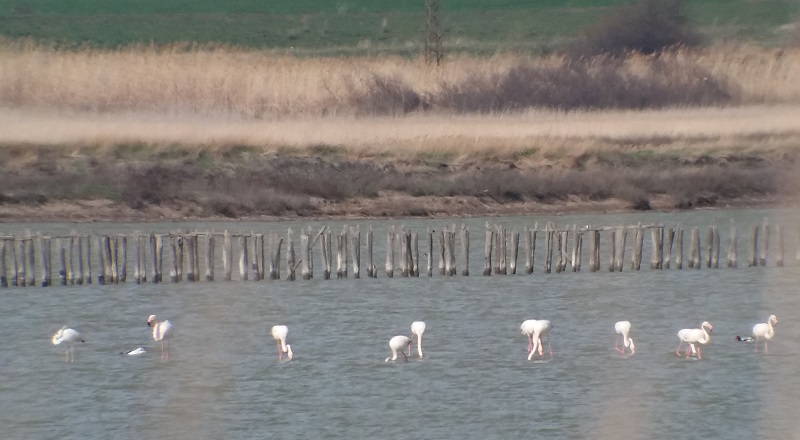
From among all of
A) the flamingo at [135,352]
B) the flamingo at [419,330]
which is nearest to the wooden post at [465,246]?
the flamingo at [419,330]

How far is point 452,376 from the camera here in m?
21.7

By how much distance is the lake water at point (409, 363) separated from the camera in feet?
63.5

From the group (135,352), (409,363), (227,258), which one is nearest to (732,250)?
(227,258)

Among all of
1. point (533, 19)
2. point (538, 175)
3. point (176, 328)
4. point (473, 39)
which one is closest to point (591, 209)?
point (538, 175)

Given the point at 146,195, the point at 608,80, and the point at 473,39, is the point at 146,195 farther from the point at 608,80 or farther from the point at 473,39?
the point at 473,39

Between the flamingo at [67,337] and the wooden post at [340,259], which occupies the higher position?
the wooden post at [340,259]

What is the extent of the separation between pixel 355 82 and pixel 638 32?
16.2 meters

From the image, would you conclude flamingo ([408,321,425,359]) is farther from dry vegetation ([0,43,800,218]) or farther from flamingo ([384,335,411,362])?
dry vegetation ([0,43,800,218])

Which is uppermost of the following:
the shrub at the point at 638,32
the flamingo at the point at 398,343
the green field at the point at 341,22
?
the green field at the point at 341,22

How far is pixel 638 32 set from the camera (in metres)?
59.3

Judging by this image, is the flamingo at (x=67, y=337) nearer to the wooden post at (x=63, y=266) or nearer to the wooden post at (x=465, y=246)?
Result: the wooden post at (x=63, y=266)

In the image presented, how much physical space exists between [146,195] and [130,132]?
2655 millimetres

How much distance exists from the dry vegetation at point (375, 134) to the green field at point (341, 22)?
20.0 meters

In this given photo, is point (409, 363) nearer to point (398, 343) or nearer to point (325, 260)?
point (398, 343)
